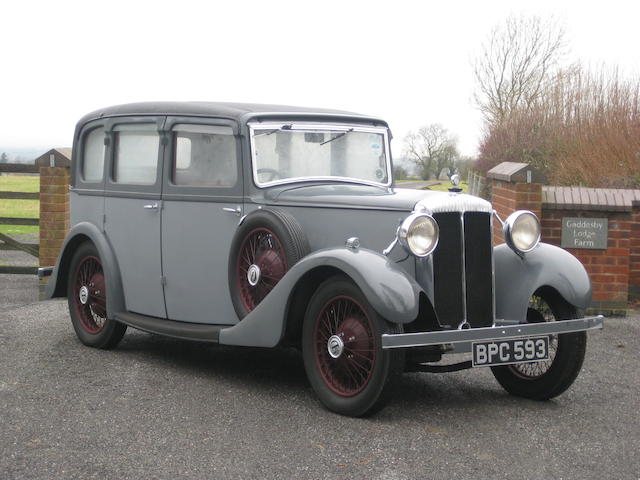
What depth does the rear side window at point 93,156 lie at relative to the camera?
798 cm

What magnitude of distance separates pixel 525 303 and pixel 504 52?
40585mm

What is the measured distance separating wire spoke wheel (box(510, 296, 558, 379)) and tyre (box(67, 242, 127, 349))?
323 centimetres

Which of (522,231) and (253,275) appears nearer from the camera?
(522,231)

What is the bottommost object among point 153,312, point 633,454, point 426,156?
point 633,454

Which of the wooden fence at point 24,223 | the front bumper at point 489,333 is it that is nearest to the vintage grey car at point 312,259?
the front bumper at point 489,333

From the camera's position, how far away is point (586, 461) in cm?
488

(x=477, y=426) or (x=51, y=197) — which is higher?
(x=51, y=197)

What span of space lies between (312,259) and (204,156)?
1637mm

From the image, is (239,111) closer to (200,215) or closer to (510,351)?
(200,215)

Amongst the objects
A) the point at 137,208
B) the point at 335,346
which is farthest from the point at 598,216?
the point at 335,346

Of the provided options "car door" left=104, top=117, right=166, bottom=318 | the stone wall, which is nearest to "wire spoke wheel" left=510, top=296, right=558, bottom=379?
"car door" left=104, top=117, right=166, bottom=318

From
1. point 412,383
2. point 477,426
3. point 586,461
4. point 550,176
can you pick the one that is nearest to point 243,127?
point 412,383

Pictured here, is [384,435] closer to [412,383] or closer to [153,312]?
[412,383]

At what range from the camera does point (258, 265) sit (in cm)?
632
